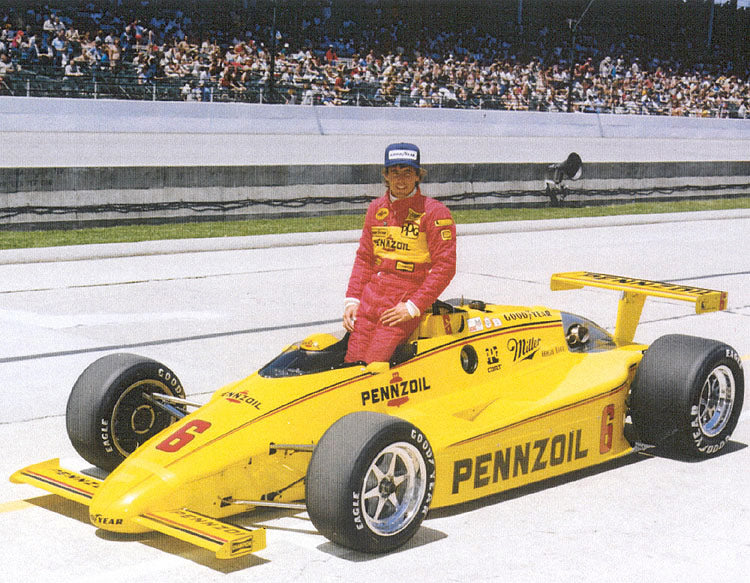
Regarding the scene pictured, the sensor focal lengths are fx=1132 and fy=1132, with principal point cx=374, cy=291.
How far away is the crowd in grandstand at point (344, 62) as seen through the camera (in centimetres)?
2656

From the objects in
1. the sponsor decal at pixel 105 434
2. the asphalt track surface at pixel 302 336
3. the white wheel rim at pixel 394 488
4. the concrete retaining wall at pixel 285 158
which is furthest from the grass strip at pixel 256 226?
the white wheel rim at pixel 394 488

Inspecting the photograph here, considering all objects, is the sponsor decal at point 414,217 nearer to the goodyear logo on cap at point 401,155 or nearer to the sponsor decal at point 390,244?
the sponsor decal at point 390,244

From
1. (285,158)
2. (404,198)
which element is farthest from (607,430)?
(285,158)

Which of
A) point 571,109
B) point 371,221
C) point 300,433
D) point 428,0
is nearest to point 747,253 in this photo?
point 371,221

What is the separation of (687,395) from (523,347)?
3.00 ft

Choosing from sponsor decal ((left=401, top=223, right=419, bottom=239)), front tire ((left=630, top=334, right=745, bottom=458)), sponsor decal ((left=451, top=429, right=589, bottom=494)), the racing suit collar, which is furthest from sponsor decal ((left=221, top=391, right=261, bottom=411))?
front tire ((left=630, top=334, right=745, bottom=458))

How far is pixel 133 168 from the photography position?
17.2 metres

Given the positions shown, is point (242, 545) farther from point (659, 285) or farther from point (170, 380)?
point (659, 285)

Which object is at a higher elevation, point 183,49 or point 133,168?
point 183,49

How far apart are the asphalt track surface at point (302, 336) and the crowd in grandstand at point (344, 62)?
11.8 m

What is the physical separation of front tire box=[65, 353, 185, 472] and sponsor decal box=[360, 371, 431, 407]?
3.93 feet

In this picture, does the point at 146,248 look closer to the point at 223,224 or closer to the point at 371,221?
the point at 223,224

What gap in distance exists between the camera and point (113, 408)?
18.8 feet

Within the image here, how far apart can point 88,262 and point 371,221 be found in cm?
860
